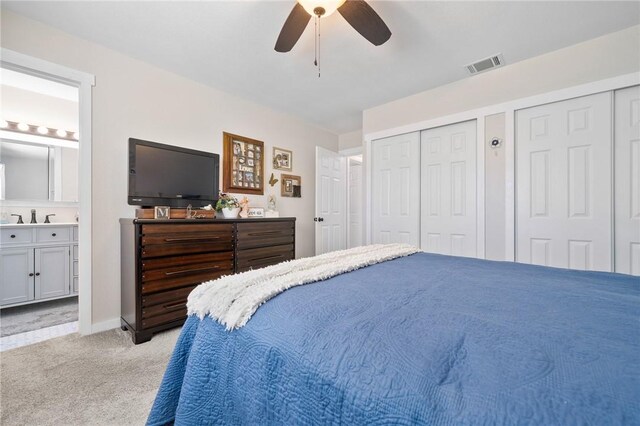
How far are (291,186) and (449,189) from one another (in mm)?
2198

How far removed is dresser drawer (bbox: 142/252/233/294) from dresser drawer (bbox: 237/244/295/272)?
17 centimetres

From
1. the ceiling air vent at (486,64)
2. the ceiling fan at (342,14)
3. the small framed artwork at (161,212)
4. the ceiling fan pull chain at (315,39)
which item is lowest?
the small framed artwork at (161,212)

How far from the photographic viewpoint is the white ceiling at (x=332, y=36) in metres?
1.97

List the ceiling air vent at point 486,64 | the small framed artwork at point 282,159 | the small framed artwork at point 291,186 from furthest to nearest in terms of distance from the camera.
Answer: the small framed artwork at point 291,186, the small framed artwork at point 282,159, the ceiling air vent at point 486,64

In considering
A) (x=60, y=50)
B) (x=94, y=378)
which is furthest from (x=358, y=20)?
(x=94, y=378)

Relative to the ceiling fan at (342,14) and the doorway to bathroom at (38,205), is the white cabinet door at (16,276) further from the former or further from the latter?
the ceiling fan at (342,14)

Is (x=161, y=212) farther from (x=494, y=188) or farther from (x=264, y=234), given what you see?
(x=494, y=188)

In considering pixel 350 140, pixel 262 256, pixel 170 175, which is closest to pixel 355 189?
pixel 350 140

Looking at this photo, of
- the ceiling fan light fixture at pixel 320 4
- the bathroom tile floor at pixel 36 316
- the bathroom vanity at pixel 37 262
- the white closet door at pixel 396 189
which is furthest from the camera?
the white closet door at pixel 396 189

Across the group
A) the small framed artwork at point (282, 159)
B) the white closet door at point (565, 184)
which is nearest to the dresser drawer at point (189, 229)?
Answer: the small framed artwork at point (282, 159)

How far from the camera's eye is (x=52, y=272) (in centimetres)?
298

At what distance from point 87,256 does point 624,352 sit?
10.4ft

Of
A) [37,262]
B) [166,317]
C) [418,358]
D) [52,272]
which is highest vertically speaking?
[418,358]

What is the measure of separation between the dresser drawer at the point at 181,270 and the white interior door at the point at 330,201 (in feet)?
6.03
